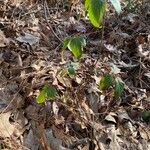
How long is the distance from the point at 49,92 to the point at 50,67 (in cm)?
41

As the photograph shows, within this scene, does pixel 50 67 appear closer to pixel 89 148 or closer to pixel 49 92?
pixel 49 92

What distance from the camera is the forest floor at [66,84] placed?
2258 millimetres

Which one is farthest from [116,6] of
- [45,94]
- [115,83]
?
[45,94]

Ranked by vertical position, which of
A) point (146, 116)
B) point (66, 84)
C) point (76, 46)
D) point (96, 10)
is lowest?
point (146, 116)

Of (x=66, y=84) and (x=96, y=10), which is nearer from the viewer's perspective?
(x=96, y=10)

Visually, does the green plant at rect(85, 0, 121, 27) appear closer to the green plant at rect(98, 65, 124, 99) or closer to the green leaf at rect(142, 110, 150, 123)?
the green plant at rect(98, 65, 124, 99)

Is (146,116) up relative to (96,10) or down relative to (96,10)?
down

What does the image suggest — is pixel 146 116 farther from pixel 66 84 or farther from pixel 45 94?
pixel 45 94

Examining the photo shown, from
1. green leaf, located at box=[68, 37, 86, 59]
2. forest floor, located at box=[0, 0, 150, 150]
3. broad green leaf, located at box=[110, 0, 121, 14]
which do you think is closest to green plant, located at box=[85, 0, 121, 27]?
Answer: broad green leaf, located at box=[110, 0, 121, 14]

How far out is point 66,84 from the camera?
252 centimetres

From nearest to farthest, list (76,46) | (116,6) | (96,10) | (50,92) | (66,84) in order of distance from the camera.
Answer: (96,10) → (116,6) → (76,46) → (50,92) → (66,84)

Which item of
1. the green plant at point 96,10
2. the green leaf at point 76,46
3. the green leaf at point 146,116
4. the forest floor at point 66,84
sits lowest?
the green leaf at point 146,116

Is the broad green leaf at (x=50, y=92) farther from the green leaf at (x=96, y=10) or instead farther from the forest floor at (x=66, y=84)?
the green leaf at (x=96, y=10)

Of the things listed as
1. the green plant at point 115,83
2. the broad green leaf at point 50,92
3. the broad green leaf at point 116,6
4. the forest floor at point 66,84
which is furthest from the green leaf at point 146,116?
the broad green leaf at point 116,6
